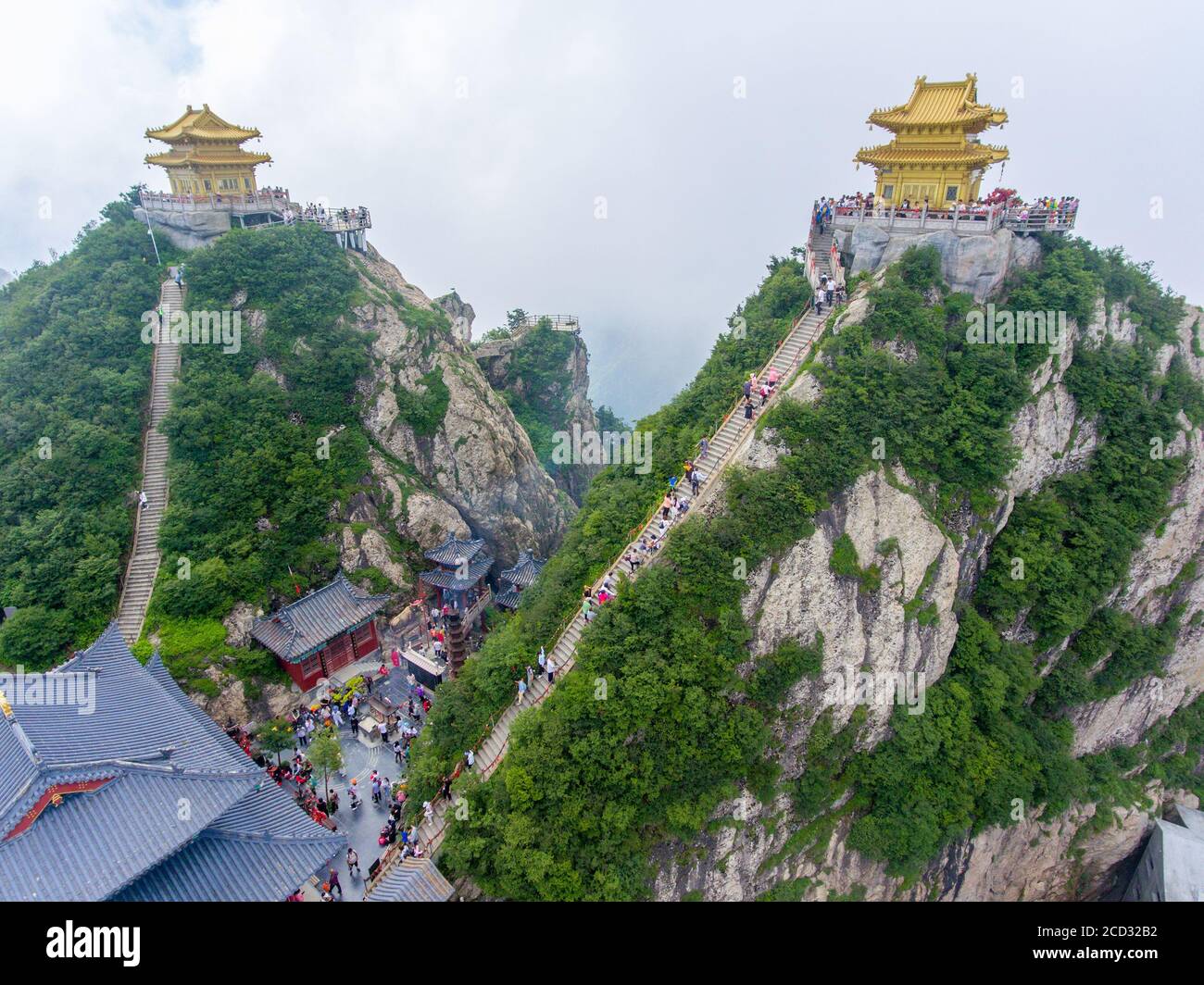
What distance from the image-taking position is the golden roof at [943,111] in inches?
975

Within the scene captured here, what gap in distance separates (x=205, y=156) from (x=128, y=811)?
36034 mm

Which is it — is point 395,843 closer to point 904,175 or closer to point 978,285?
point 978,285

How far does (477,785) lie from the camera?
19.5 m

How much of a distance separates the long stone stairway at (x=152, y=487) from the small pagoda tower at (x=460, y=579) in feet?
38.0

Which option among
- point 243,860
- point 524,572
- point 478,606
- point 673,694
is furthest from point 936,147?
point 243,860

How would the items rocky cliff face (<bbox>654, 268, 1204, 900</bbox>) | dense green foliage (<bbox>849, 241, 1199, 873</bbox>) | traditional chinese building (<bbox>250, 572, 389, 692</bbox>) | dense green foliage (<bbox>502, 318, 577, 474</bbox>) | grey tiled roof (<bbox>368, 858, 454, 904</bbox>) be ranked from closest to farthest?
grey tiled roof (<bbox>368, 858, 454, 904</bbox>)
rocky cliff face (<bbox>654, 268, 1204, 900</bbox>)
dense green foliage (<bbox>849, 241, 1199, 873</bbox>)
traditional chinese building (<bbox>250, 572, 389, 692</bbox>)
dense green foliage (<bbox>502, 318, 577, 474</bbox>)

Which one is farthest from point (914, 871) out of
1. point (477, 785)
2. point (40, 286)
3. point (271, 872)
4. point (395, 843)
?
point (40, 286)

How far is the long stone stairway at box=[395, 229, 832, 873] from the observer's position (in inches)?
825

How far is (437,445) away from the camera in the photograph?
37.2 m
